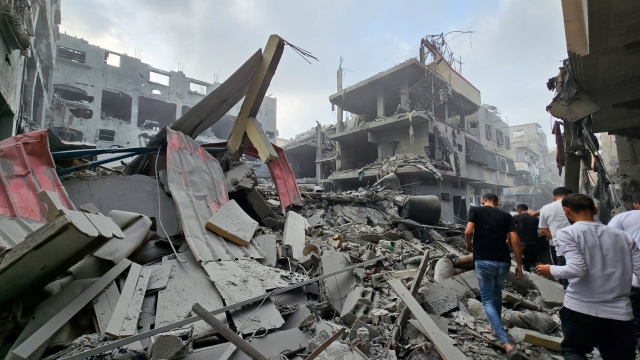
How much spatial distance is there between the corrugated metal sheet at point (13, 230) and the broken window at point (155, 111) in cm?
3209

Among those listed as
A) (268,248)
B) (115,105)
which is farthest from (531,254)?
(115,105)

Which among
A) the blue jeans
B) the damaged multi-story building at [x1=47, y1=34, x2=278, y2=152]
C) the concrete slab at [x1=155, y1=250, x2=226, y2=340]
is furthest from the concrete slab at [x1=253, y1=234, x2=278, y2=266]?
the damaged multi-story building at [x1=47, y1=34, x2=278, y2=152]

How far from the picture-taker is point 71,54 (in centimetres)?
2623

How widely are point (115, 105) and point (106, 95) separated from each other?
2.00 metres

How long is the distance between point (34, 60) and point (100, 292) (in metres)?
15.1

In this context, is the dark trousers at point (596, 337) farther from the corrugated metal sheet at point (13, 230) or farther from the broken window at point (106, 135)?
the broken window at point (106, 135)

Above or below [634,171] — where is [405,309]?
below

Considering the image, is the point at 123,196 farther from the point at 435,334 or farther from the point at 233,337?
the point at 435,334

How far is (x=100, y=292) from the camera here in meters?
2.67

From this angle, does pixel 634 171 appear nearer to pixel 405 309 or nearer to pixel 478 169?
pixel 405 309

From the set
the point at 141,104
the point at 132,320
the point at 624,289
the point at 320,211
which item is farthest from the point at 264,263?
the point at 141,104

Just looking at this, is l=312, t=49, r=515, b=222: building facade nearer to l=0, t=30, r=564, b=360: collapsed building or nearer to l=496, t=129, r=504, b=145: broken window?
l=496, t=129, r=504, b=145: broken window

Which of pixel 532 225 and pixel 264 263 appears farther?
pixel 532 225

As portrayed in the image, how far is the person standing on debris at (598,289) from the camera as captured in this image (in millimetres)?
2004
